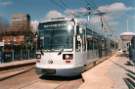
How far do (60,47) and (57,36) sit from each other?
676mm

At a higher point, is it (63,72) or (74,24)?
(74,24)

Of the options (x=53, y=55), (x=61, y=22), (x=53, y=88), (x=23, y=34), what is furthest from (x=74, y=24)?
(x=23, y=34)

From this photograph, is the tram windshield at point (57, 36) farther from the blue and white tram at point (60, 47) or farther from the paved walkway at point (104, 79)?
the paved walkway at point (104, 79)

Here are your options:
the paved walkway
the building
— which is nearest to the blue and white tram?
the paved walkway

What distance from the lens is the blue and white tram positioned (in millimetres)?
15484

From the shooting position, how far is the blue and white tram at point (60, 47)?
15484 mm

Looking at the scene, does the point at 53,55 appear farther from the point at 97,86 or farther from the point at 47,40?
the point at 97,86

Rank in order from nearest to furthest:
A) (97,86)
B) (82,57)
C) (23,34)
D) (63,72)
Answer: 1. (97,86)
2. (63,72)
3. (82,57)
4. (23,34)

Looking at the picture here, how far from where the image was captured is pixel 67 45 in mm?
15664

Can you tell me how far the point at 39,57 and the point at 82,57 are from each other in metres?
2.57

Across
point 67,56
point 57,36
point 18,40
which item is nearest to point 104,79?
point 67,56

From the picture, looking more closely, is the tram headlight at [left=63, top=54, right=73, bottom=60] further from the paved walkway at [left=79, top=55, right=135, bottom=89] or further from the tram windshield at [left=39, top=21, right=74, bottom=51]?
the paved walkway at [left=79, top=55, right=135, bottom=89]

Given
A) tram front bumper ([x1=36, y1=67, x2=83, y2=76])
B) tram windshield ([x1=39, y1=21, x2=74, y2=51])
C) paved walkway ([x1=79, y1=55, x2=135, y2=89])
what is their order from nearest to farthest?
paved walkway ([x1=79, y1=55, x2=135, y2=89]), tram front bumper ([x1=36, y1=67, x2=83, y2=76]), tram windshield ([x1=39, y1=21, x2=74, y2=51])

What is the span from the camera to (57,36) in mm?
15969
